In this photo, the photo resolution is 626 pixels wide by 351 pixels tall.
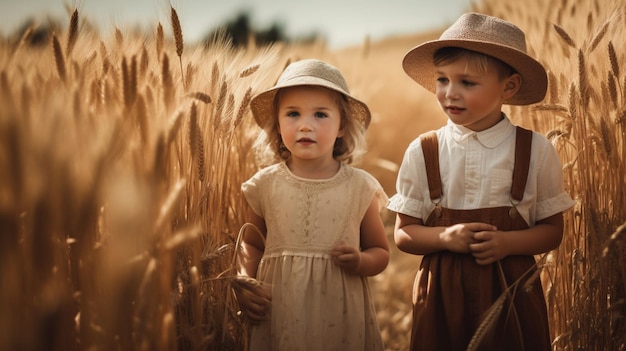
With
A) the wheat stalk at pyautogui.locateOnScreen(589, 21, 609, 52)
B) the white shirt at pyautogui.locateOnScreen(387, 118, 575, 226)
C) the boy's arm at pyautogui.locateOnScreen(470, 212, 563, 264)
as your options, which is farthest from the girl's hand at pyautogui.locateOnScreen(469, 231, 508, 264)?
the wheat stalk at pyautogui.locateOnScreen(589, 21, 609, 52)

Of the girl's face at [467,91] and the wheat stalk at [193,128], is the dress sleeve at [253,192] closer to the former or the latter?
the wheat stalk at [193,128]

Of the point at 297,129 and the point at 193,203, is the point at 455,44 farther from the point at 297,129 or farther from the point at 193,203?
the point at 193,203

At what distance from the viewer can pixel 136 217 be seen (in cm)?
120

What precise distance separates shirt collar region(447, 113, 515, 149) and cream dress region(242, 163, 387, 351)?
0.40 m

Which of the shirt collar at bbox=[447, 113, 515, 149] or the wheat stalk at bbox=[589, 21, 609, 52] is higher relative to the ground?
the wheat stalk at bbox=[589, 21, 609, 52]

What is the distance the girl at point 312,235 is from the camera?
210 centimetres

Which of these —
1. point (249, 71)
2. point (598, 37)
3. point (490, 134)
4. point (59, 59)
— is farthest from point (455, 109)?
point (59, 59)

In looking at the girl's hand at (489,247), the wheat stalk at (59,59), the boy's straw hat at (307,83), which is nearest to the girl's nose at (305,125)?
the boy's straw hat at (307,83)

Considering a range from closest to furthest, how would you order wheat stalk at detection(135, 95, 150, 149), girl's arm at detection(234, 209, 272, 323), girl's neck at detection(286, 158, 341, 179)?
wheat stalk at detection(135, 95, 150, 149)
girl's arm at detection(234, 209, 272, 323)
girl's neck at detection(286, 158, 341, 179)

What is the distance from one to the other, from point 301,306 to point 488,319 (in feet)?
2.43

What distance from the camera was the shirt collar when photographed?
203cm

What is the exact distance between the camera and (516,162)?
1967 millimetres

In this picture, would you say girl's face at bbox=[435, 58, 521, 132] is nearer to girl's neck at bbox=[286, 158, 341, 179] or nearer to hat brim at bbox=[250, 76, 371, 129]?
hat brim at bbox=[250, 76, 371, 129]

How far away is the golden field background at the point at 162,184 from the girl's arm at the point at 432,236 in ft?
1.13
